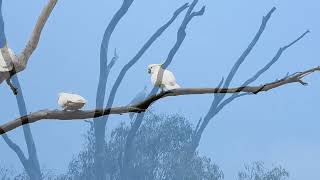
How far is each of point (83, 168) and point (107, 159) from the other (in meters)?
0.45

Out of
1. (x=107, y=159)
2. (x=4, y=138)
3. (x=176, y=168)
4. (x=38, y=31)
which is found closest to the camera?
(x=38, y=31)

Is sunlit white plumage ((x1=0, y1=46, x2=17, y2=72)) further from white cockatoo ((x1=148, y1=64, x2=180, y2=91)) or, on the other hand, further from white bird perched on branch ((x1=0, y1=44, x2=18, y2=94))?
white cockatoo ((x1=148, y1=64, x2=180, y2=91))

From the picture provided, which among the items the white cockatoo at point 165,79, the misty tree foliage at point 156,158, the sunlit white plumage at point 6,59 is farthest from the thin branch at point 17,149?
the sunlit white plumage at point 6,59

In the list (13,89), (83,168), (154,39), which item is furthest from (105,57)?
(13,89)

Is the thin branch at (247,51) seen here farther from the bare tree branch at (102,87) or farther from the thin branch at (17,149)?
the thin branch at (17,149)

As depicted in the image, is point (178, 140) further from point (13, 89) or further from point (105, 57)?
point (13, 89)

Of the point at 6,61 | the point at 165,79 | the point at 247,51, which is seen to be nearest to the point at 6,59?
the point at 6,61

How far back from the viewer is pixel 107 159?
6.88 metres

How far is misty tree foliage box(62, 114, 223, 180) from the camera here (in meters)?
6.97

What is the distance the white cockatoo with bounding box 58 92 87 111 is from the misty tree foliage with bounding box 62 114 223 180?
578 cm

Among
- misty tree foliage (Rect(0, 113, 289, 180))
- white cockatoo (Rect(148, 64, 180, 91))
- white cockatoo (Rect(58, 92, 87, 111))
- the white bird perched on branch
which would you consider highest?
the white bird perched on branch

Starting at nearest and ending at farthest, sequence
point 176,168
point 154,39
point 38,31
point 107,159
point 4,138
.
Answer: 1. point 38,31
2. point 4,138
3. point 154,39
4. point 107,159
5. point 176,168

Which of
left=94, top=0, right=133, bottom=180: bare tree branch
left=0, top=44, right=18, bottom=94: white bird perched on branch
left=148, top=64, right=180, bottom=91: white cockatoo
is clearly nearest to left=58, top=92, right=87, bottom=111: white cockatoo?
left=0, top=44, right=18, bottom=94: white bird perched on branch

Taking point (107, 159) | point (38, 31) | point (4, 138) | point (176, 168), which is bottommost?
point (176, 168)
